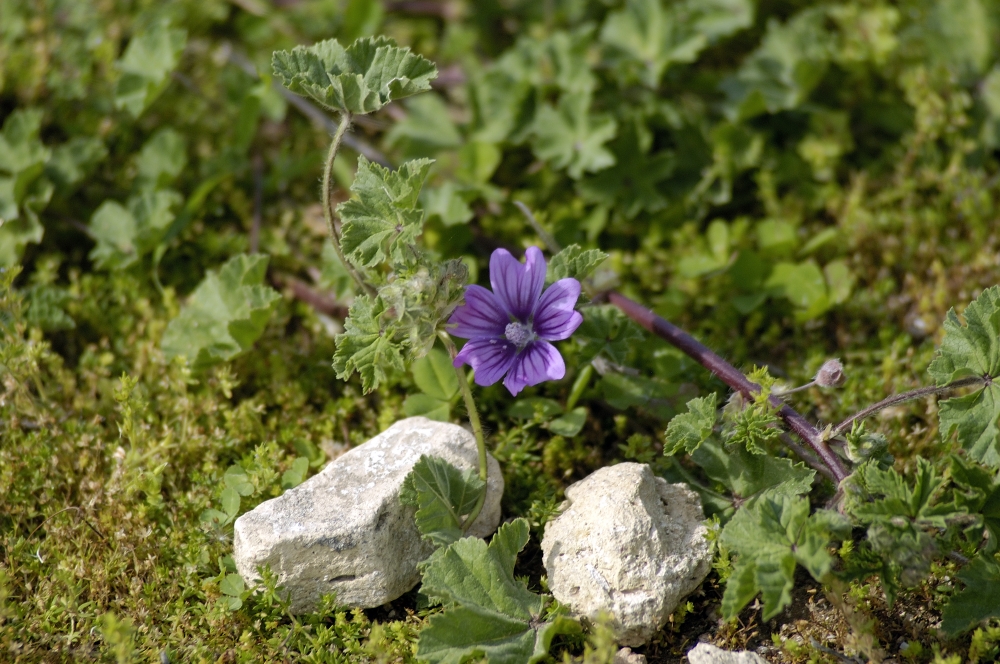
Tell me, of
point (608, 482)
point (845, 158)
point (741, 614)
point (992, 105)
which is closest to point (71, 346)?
point (608, 482)

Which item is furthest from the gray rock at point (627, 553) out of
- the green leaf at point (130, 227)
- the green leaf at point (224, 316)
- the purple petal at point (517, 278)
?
the green leaf at point (130, 227)

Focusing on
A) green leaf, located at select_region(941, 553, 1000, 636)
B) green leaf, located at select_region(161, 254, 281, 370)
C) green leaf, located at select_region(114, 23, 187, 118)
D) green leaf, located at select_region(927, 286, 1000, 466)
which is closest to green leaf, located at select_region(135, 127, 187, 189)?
green leaf, located at select_region(114, 23, 187, 118)

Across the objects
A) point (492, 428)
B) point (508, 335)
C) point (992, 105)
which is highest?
point (992, 105)

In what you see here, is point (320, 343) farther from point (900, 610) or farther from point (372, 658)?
point (900, 610)

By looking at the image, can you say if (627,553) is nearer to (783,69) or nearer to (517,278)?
(517,278)

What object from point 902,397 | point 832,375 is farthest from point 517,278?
point 902,397

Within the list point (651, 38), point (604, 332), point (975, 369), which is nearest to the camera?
point (975, 369)
